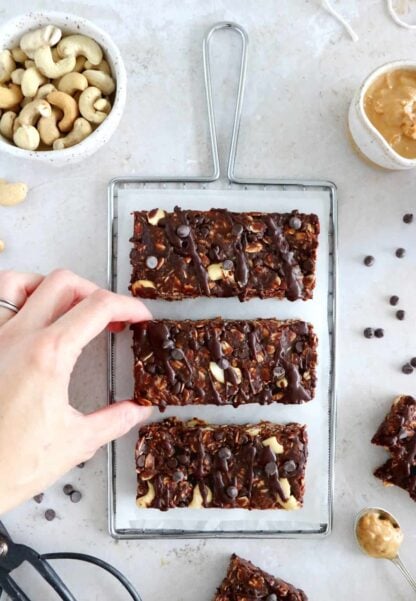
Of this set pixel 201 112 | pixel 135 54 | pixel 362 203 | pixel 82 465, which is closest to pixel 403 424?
pixel 362 203

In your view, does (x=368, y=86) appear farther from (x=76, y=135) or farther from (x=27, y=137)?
(x=27, y=137)

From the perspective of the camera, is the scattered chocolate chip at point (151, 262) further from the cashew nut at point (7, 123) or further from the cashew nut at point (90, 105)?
the cashew nut at point (7, 123)

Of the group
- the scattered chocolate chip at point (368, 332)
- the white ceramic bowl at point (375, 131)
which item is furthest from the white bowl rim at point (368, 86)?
the scattered chocolate chip at point (368, 332)

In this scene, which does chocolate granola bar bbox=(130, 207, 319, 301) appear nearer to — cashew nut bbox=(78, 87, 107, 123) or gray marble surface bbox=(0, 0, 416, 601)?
gray marble surface bbox=(0, 0, 416, 601)

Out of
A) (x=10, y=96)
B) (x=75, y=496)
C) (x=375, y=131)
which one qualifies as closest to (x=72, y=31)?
(x=10, y=96)

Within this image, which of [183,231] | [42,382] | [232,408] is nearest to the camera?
[42,382]

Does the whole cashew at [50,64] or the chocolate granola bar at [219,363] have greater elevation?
the whole cashew at [50,64]

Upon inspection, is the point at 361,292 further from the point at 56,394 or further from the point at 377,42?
the point at 56,394
